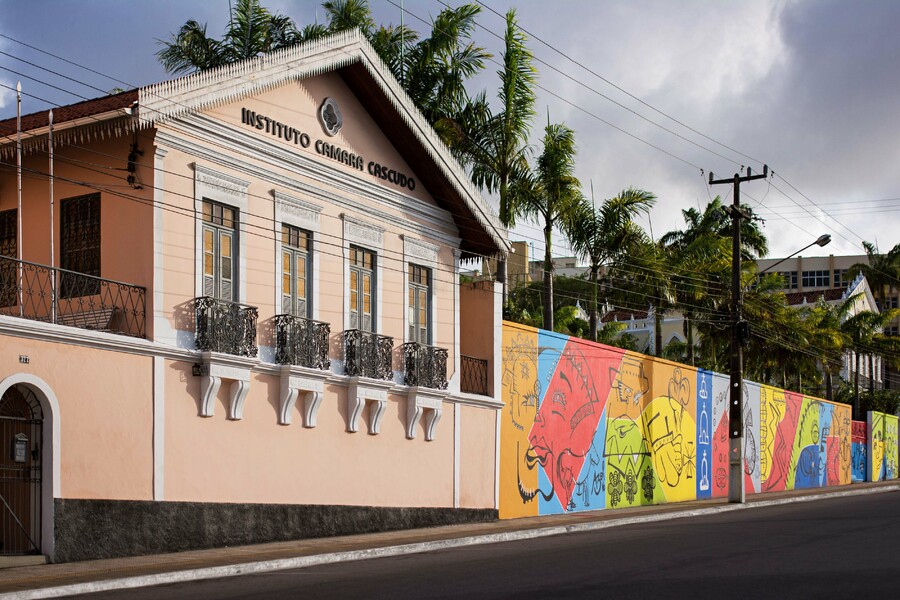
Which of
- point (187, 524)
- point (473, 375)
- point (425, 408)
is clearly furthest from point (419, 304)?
point (187, 524)

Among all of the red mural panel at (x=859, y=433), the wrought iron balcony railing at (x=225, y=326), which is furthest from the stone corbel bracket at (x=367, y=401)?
the red mural panel at (x=859, y=433)

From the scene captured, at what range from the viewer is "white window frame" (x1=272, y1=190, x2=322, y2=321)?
20.3 metres

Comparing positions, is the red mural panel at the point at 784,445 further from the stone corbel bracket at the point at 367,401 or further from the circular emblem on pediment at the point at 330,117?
the circular emblem on pediment at the point at 330,117

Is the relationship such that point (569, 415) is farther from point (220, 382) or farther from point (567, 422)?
point (220, 382)

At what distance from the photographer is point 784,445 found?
47.9 meters

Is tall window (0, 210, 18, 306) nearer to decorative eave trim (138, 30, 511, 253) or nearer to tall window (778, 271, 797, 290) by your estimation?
decorative eave trim (138, 30, 511, 253)

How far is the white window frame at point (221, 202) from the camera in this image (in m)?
18.5

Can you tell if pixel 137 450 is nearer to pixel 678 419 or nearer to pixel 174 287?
pixel 174 287

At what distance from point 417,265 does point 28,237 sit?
8343mm

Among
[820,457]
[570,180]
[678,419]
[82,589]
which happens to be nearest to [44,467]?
[82,589]

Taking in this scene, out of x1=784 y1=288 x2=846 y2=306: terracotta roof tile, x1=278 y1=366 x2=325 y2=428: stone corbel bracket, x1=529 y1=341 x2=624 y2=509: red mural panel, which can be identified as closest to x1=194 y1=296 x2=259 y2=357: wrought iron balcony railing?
x1=278 y1=366 x2=325 y2=428: stone corbel bracket

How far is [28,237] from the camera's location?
19109 mm

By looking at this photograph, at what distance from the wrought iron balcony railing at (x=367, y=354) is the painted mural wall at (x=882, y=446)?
4557 cm

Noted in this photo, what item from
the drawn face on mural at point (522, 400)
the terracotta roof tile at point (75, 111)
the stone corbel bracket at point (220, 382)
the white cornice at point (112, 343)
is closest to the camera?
the white cornice at point (112, 343)
